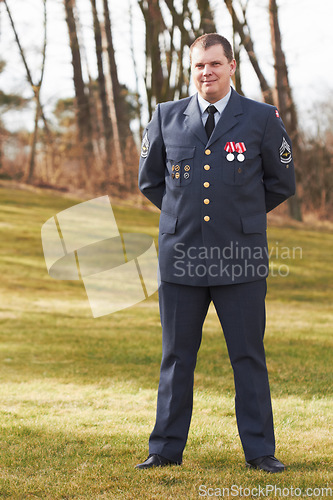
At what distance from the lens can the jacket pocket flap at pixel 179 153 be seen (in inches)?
118

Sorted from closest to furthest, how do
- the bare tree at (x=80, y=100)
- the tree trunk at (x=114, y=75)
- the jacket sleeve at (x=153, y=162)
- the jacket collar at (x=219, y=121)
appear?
1. the jacket collar at (x=219, y=121)
2. the jacket sleeve at (x=153, y=162)
3. the tree trunk at (x=114, y=75)
4. the bare tree at (x=80, y=100)

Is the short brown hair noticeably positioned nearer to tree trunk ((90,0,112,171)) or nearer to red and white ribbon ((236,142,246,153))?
red and white ribbon ((236,142,246,153))

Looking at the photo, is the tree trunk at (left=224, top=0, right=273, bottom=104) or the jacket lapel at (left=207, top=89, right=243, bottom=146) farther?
the tree trunk at (left=224, top=0, right=273, bottom=104)

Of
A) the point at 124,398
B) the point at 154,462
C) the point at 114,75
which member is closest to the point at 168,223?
the point at 154,462

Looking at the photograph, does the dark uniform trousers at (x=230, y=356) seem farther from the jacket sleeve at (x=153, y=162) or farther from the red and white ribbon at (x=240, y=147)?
the red and white ribbon at (x=240, y=147)

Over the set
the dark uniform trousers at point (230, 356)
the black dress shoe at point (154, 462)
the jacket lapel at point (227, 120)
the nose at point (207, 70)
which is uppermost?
the nose at point (207, 70)

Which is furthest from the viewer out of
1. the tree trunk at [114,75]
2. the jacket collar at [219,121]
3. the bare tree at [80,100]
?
the bare tree at [80,100]

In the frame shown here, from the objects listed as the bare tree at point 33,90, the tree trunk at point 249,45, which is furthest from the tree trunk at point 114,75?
the tree trunk at point 249,45

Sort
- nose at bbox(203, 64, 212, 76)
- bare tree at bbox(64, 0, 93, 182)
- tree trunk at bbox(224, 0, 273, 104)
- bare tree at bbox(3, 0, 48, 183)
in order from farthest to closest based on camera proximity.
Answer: bare tree at bbox(64, 0, 93, 182)
bare tree at bbox(3, 0, 48, 183)
tree trunk at bbox(224, 0, 273, 104)
nose at bbox(203, 64, 212, 76)

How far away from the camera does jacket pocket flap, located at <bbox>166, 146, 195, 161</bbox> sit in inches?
118

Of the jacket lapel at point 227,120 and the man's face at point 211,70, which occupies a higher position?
the man's face at point 211,70

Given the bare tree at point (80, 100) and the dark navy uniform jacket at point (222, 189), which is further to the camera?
the bare tree at point (80, 100)

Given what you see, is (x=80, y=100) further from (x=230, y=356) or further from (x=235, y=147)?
(x=230, y=356)

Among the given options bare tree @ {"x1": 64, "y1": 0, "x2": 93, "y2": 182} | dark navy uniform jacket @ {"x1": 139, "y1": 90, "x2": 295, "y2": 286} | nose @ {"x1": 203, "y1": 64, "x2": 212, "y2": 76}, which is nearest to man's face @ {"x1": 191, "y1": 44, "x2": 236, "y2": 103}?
nose @ {"x1": 203, "y1": 64, "x2": 212, "y2": 76}
